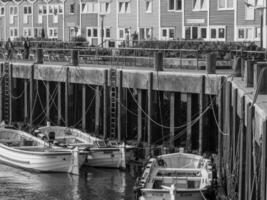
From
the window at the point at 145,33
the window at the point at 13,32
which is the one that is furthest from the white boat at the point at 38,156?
the window at the point at 13,32

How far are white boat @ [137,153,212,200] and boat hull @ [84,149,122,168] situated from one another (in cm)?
542

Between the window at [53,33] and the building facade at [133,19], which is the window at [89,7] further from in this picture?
the window at [53,33]

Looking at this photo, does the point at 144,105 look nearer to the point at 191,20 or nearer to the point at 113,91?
the point at 113,91

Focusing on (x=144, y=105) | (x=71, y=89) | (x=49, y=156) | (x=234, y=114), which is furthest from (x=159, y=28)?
(x=234, y=114)

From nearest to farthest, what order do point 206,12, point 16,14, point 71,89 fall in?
point 71,89 < point 206,12 < point 16,14

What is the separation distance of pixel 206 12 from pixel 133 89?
26.3 meters

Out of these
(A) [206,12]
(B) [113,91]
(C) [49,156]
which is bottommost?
(C) [49,156]

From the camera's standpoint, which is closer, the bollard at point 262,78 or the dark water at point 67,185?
the bollard at point 262,78

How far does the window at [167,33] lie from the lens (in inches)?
2886

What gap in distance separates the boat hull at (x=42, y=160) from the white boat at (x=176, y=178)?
6.06m

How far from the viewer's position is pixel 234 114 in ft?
103

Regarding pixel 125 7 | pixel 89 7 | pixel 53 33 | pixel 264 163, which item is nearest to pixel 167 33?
pixel 125 7

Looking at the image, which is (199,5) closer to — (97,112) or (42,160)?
(97,112)

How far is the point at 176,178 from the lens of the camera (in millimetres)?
32094
